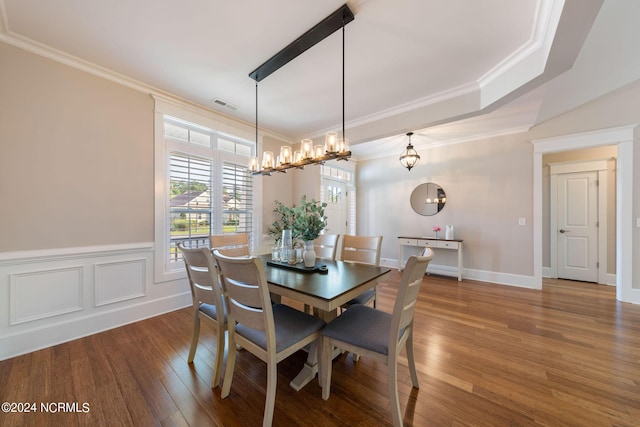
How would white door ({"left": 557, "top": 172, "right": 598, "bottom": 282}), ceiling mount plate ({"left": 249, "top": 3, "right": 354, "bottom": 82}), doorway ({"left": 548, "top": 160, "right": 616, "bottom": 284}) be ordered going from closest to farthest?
1. ceiling mount plate ({"left": 249, "top": 3, "right": 354, "bottom": 82})
2. doorway ({"left": 548, "top": 160, "right": 616, "bottom": 284})
3. white door ({"left": 557, "top": 172, "right": 598, "bottom": 282})

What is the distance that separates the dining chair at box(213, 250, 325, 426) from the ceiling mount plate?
1.87m

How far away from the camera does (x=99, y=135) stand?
7.90 feet

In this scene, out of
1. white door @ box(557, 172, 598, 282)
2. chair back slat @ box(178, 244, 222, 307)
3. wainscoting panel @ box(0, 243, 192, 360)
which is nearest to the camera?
chair back slat @ box(178, 244, 222, 307)

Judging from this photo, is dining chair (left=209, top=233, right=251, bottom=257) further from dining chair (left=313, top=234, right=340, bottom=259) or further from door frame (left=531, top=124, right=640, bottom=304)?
door frame (left=531, top=124, right=640, bottom=304)

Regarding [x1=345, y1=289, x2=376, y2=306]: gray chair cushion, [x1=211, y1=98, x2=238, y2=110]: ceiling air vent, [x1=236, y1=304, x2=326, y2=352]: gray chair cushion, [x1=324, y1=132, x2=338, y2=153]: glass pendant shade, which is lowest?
[x1=345, y1=289, x2=376, y2=306]: gray chair cushion

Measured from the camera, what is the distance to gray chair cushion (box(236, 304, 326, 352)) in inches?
54.0

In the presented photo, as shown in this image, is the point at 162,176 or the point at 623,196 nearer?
the point at 162,176

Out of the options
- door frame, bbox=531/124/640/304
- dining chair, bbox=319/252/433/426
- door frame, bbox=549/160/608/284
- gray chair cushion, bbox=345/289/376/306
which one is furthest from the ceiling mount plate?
door frame, bbox=549/160/608/284

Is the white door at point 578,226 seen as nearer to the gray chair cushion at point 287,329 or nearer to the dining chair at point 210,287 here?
the gray chair cushion at point 287,329

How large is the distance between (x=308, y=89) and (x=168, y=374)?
312cm

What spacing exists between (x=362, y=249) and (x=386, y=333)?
1189 millimetres

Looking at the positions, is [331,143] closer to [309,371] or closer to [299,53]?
[299,53]

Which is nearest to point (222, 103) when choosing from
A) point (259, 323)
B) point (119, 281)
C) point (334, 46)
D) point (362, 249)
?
point (334, 46)

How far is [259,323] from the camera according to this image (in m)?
1.29
